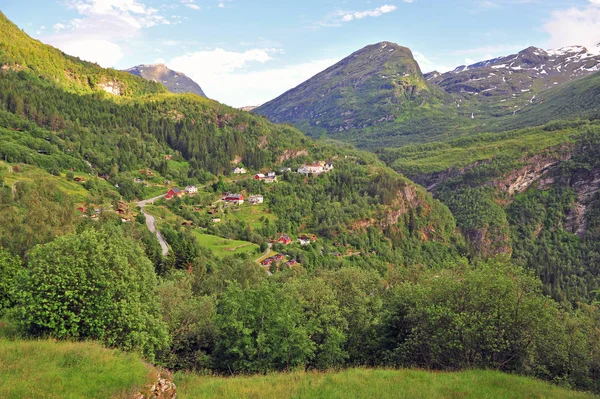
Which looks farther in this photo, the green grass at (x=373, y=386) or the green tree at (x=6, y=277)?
the green tree at (x=6, y=277)

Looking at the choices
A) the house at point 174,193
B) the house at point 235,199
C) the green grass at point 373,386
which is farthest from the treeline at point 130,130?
the green grass at point 373,386

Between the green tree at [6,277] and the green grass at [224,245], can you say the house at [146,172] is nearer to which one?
the green grass at [224,245]

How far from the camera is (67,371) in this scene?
16844 mm

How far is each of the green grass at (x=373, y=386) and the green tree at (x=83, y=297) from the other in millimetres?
4491

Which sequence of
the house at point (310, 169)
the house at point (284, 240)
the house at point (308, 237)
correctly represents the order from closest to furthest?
the house at point (284, 240) → the house at point (308, 237) → the house at point (310, 169)

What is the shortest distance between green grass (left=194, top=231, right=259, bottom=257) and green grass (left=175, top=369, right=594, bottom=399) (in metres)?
62.3

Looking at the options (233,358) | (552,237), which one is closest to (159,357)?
(233,358)

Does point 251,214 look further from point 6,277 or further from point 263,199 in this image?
point 6,277

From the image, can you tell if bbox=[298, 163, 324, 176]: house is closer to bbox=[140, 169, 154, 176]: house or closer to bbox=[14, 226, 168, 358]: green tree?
bbox=[140, 169, 154, 176]: house

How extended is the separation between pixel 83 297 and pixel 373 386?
17.2 metres

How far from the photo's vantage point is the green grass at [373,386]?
19516 millimetres

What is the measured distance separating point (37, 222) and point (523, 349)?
49.1 m

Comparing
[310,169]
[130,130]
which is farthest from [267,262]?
[130,130]

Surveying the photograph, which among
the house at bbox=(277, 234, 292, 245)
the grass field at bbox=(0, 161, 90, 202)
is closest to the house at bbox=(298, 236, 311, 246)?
the house at bbox=(277, 234, 292, 245)
